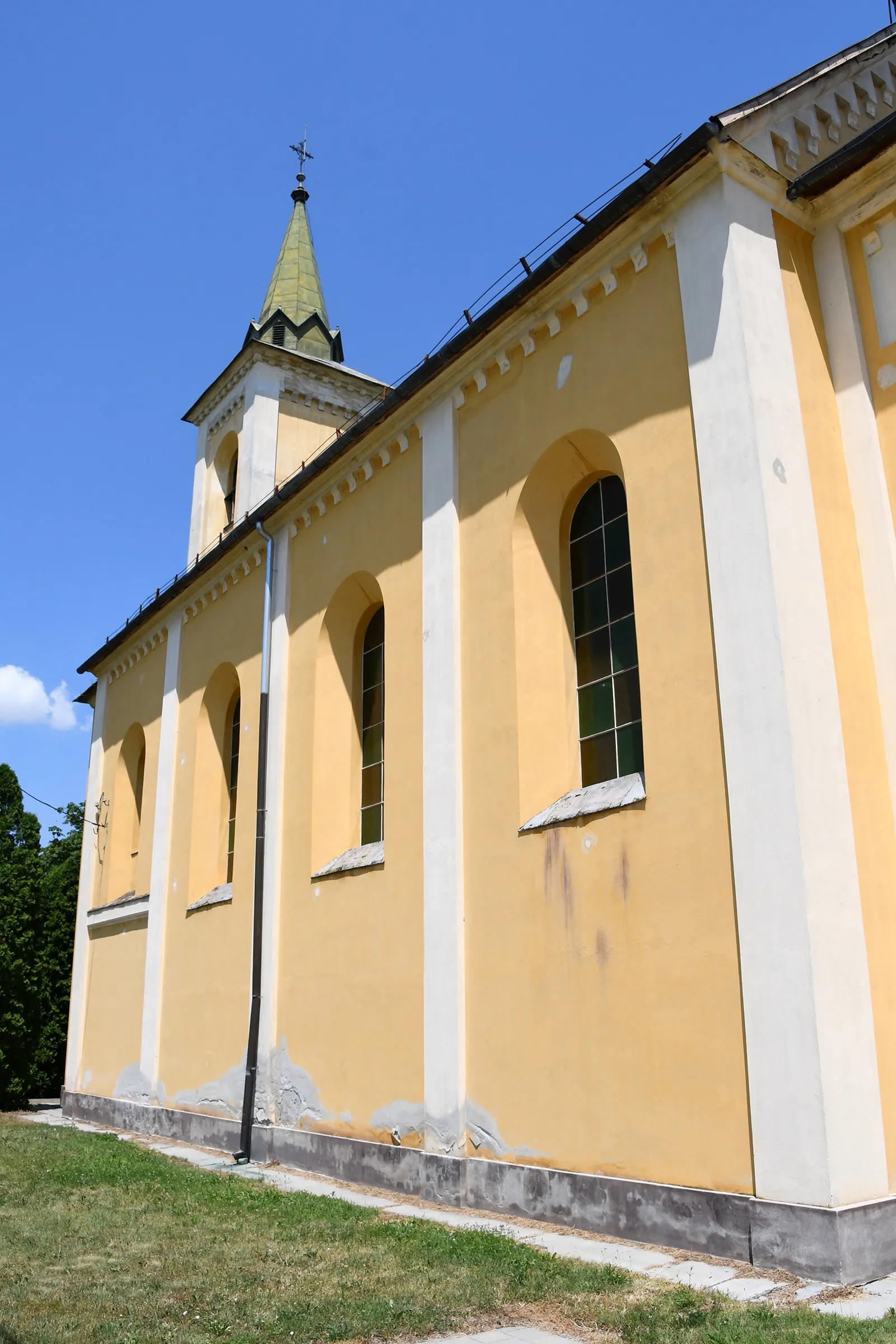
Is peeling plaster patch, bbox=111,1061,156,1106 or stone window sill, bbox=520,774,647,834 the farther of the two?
peeling plaster patch, bbox=111,1061,156,1106

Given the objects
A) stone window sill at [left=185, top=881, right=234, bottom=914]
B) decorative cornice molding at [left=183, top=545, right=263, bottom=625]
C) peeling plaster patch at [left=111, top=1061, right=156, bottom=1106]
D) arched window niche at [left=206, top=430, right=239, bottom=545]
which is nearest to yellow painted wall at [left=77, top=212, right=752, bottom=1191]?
stone window sill at [left=185, top=881, right=234, bottom=914]

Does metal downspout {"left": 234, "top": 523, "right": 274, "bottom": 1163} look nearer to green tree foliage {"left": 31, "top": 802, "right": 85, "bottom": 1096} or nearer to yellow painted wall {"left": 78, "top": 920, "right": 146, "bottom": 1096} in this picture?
yellow painted wall {"left": 78, "top": 920, "right": 146, "bottom": 1096}

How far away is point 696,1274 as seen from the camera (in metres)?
5.96

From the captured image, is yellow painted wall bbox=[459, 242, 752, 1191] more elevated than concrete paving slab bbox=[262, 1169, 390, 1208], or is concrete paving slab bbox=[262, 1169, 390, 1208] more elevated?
yellow painted wall bbox=[459, 242, 752, 1191]

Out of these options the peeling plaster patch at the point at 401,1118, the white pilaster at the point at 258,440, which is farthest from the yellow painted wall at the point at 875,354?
the white pilaster at the point at 258,440

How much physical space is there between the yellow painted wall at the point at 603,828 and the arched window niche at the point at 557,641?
24mm

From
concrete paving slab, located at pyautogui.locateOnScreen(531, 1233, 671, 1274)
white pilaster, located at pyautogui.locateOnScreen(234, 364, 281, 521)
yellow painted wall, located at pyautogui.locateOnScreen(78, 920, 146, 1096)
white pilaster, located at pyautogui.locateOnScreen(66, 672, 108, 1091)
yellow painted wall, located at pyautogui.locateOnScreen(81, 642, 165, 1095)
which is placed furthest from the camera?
white pilaster, located at pyautogui.locateOnScreen(66, 672, 108, 1091)

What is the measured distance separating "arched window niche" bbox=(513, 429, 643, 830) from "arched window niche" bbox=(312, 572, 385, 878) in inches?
99.4

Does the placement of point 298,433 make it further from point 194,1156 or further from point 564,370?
point 194,1156

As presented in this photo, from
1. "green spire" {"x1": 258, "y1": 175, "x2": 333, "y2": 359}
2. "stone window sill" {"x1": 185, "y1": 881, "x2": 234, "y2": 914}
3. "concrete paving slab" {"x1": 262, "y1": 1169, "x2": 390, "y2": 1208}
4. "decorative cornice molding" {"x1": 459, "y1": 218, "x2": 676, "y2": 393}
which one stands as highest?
"green spire" {"x1": 258, "y1": 175, "x2": 333, "y2": 359}

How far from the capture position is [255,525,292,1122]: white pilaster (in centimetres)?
1191

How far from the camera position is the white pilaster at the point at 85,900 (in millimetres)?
18203

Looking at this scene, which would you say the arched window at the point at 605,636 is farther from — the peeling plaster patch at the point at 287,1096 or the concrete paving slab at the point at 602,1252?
the peeling plaster patch at the point at 287,1096

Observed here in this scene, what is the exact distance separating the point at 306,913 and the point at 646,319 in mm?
7085
